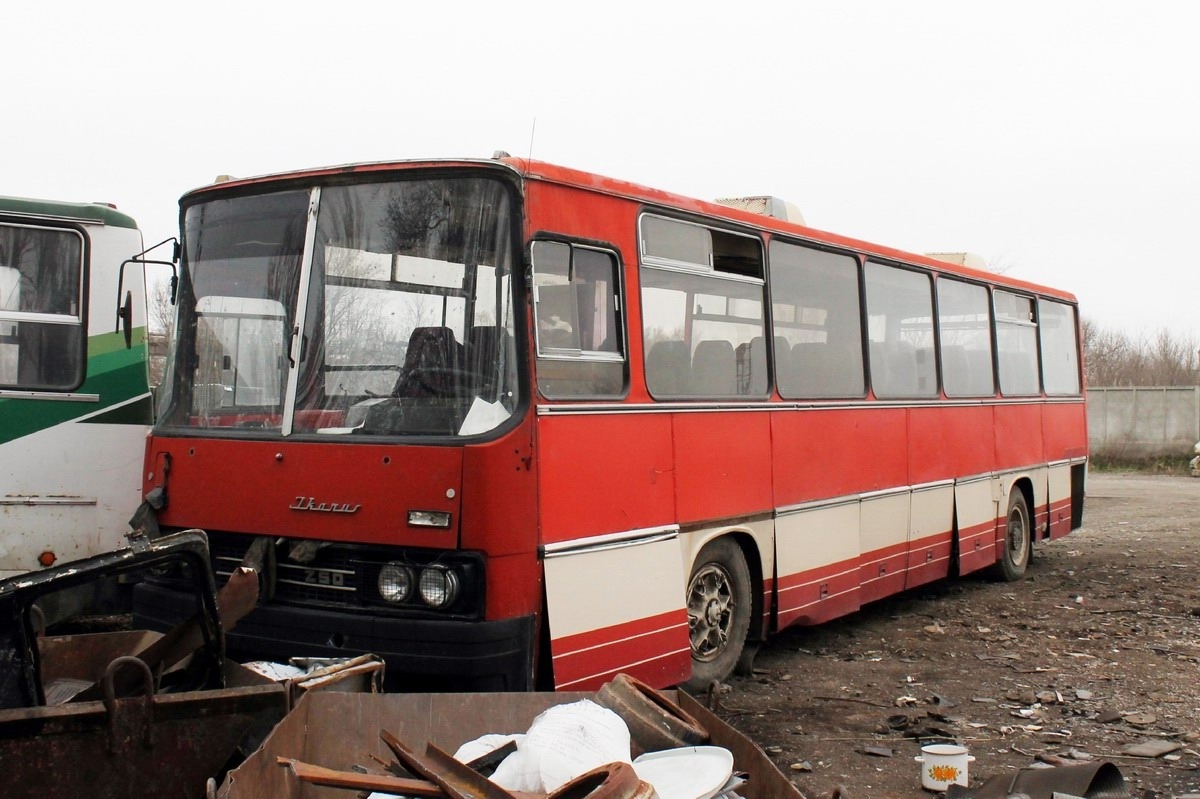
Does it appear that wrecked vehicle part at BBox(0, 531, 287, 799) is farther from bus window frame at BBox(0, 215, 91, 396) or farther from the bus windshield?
bus window frame at BBox(0, 215, 91, 396)

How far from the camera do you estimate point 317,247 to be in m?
6.06

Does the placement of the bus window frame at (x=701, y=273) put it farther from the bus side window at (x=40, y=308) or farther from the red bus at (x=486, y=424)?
the bus side window at (x=40, y=308)

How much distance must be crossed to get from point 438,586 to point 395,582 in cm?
22

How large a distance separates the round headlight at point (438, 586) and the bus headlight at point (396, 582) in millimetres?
15

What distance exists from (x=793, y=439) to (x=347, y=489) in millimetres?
3500

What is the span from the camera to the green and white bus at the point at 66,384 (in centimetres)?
778

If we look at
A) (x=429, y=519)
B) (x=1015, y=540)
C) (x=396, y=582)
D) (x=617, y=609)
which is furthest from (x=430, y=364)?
(x=1015, y=540)

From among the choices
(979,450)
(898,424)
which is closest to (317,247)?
(898,424)

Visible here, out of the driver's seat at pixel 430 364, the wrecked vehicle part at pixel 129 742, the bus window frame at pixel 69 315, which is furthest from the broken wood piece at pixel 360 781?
the bus window frame at pixel 69 315

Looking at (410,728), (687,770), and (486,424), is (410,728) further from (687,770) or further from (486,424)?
(486,424)

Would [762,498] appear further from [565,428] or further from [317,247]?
[317,247]

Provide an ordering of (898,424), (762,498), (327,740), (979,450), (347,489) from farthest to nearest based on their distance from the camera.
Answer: (979,450) < (898,424) < (762,498) < (347,489) < (327,740)

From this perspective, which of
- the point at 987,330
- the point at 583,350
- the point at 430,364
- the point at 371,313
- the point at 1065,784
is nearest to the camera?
the point at 1065,784

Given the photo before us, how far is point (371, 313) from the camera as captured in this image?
19.4 ft
